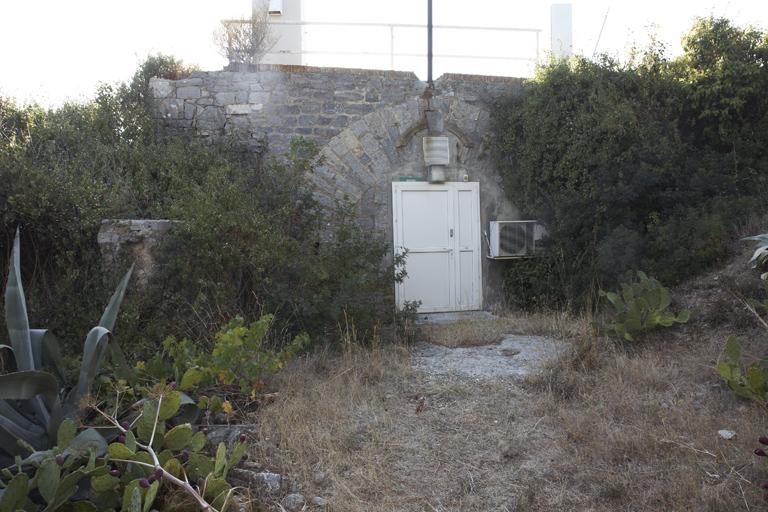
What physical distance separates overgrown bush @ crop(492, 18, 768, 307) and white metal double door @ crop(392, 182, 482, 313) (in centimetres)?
98

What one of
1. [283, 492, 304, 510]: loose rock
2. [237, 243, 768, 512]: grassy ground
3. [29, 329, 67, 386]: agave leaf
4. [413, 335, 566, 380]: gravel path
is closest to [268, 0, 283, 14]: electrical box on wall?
[413, 335, 566, 380]: gravel path

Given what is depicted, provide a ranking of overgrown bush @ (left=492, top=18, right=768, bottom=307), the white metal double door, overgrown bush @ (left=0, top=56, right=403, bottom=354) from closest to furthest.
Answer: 1. overgrown bush @ (left=0, top=56, right=403, bottom=354)
2. overgrown bush @ (left=492, top=18, right=768, bottom=307)
3. the white metal double door

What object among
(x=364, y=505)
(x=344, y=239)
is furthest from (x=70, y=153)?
(x=364, y=505)

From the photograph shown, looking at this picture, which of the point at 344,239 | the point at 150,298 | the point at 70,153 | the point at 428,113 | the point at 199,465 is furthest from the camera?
the point at 428,113

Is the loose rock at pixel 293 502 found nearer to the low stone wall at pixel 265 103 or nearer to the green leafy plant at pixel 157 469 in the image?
the green leafy plant at pixel 157 469

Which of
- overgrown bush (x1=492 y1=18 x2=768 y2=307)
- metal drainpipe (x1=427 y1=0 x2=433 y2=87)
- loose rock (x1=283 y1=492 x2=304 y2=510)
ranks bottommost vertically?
loose rock (x1=283 y1=492 x2=304 y2=510)

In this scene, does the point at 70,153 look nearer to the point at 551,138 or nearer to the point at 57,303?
the point at 57,303

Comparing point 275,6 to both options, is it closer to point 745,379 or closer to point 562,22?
point 562,22

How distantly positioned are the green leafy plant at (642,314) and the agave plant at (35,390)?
3.82 m

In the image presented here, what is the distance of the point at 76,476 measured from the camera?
188 centimetres

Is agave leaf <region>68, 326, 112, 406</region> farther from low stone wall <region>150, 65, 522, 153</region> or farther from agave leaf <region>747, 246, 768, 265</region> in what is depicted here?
low stone wall <region>150, 65, 522, 153</region>

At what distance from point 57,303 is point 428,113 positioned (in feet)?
17.4

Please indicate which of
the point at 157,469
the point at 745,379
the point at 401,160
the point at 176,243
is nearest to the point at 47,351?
the point at 157,469

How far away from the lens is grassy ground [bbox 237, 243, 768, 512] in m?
2.47
